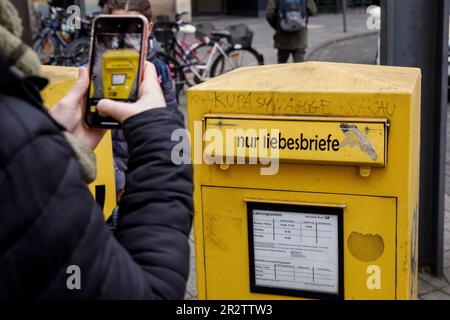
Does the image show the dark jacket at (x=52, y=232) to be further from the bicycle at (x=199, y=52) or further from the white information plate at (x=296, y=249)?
the bicycle at (x=199, y=52)

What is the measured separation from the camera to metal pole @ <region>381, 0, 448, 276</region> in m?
4.11

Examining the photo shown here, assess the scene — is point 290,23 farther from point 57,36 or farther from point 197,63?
point 57,36

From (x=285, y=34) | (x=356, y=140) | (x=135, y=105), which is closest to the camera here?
(x=135, y=105)

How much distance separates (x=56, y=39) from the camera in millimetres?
12016

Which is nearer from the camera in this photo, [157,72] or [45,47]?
[157,72]

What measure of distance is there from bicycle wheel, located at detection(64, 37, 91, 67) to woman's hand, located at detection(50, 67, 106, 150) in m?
8.90

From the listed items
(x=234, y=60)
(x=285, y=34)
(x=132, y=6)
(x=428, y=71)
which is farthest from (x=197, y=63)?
(x=428, y=71)

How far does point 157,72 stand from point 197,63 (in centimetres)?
662

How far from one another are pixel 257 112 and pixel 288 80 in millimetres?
175

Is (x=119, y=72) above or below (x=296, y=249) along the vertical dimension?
above

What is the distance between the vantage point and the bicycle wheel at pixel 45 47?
39.3 feet

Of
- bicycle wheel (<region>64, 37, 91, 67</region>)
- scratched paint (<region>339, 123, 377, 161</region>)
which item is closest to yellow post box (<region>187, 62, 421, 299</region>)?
scratched paint (<region>339, 123, 377, 161</region>)

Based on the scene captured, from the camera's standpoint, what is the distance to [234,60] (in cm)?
1115

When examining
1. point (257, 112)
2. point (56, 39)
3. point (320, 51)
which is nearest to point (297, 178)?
point (257, 112)
